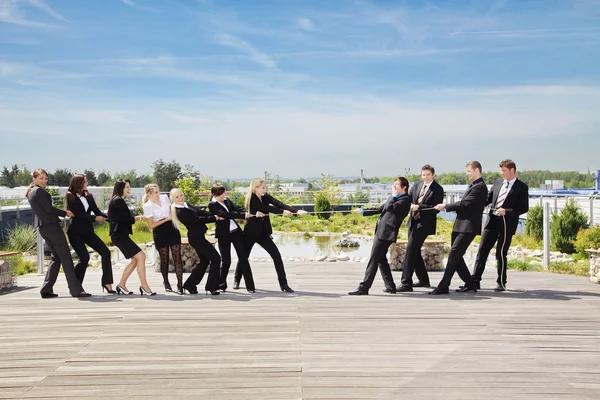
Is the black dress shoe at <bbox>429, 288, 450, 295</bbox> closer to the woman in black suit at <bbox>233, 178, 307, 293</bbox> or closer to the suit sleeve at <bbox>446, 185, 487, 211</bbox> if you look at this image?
the suit sleeve at <bbox>446, 185, 487, 211</bbox>

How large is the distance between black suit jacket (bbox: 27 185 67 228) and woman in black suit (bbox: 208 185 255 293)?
5.79 ft

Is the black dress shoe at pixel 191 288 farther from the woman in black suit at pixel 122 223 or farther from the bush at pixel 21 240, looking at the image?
the bush at pixel 21 240

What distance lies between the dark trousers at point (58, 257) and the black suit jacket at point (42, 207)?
92 millimetres

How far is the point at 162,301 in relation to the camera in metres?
7.27

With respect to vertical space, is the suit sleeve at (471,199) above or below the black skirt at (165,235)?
above

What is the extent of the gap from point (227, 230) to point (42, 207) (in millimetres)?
2132

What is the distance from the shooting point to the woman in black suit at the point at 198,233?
295 inches

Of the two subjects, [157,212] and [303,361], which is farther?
[157,212]

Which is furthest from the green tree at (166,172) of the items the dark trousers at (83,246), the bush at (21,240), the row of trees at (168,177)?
the dark trousers at (83,246)

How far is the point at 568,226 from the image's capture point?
15352mm

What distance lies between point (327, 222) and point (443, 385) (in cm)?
2014

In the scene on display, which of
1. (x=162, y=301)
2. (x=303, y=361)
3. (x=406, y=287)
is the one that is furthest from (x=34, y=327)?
(x=406, y=287)

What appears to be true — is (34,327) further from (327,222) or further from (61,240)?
(327,222)

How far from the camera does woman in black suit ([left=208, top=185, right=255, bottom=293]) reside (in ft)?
25.0
